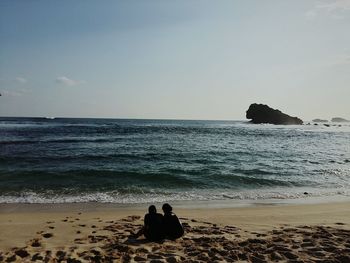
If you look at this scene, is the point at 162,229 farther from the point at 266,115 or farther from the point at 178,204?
the point at 266,115

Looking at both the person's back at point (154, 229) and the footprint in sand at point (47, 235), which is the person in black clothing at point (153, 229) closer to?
the person's back at point (154, 229)

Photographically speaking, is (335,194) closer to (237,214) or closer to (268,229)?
(237,214)

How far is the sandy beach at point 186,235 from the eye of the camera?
688cm

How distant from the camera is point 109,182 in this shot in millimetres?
17109

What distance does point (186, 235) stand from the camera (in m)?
8.54

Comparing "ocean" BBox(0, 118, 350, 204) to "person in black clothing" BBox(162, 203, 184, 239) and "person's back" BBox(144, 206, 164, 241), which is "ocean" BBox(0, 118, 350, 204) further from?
"person in black clothing" BBox(162, 203, 184, 239)

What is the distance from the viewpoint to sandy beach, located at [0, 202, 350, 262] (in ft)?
22.6

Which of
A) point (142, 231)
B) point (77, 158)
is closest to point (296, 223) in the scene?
point (142, 231)

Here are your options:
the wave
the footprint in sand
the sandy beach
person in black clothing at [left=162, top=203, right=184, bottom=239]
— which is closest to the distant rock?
the wave

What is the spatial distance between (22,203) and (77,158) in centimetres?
1305

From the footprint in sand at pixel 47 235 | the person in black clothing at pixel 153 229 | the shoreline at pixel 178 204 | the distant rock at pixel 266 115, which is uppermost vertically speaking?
the distant rock at pixel 266 115

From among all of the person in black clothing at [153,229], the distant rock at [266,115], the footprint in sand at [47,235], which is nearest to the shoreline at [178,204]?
the footprint in sand at [47,235]

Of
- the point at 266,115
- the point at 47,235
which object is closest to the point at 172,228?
the point at 47,235

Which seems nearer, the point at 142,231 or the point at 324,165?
the point at 142,231
